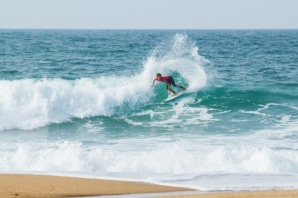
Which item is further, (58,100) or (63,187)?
(58,100)

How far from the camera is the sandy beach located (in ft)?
21.7

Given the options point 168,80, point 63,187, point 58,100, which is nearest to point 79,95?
point 58,100

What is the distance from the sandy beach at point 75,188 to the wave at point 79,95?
655cm

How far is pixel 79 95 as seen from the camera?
1667cm

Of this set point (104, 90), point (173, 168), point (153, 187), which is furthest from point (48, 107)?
point (153, 187)

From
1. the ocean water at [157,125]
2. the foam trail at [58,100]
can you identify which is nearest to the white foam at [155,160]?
the ocean water at [157,125]

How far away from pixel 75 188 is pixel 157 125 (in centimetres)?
753

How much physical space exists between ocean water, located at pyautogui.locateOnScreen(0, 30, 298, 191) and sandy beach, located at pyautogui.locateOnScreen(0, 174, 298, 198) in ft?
1.42

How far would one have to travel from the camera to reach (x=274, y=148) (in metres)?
11.0

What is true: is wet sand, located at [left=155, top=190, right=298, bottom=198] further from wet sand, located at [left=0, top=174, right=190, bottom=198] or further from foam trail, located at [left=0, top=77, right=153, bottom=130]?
foam trail, located at [left=0, top=77, right=153, bottom=130]

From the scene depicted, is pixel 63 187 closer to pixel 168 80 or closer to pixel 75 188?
pixel 75 188

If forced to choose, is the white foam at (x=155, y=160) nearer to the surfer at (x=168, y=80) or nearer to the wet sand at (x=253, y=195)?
the wet sand at (x=253, y=195)

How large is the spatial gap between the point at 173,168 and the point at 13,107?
7679mm

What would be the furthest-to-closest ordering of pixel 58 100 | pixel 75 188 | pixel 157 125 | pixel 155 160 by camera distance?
pixel 58 100, pixel 157 125, pixel 155 160, pixel 75 188
